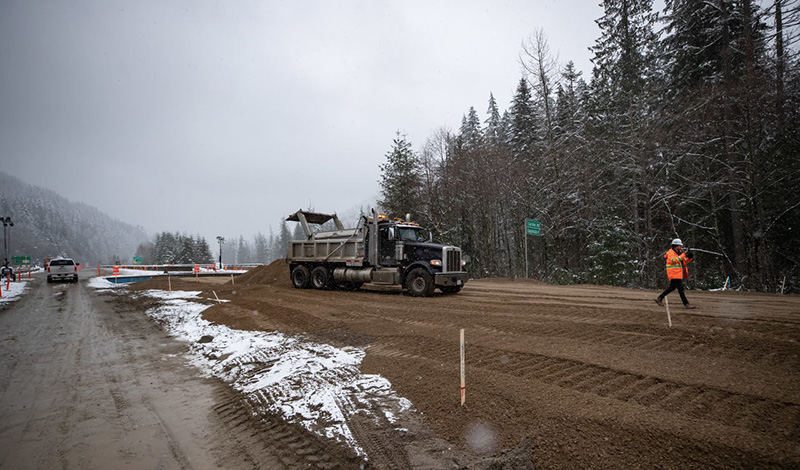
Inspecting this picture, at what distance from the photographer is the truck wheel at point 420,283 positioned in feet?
41.3

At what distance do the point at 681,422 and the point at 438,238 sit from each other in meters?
26.5

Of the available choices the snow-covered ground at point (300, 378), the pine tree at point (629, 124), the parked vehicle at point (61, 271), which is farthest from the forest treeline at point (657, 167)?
the parked vehicle at point (61, 271)

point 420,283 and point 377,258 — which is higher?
point 377,258

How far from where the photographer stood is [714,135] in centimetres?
1656

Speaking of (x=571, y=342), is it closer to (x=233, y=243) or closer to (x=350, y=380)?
(x=350, y=380)

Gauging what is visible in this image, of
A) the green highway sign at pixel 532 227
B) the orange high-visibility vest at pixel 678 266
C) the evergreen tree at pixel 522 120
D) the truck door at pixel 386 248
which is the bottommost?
the orange high-visibility vest at pixel 678 266

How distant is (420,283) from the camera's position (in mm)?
12938

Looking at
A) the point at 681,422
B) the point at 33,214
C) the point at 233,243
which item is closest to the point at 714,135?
the point at 681,422

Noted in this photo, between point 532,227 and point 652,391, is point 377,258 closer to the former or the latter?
point 652,391

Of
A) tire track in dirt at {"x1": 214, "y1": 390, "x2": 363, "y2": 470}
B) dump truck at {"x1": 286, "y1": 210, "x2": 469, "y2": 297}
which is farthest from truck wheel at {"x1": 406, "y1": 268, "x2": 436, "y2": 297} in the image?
tire track in dirt at {"x1": 214, "y1": 390, "x2": 363, "y2": 470}

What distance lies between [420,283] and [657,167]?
50.2 ft

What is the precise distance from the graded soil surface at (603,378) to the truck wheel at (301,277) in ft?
25.6

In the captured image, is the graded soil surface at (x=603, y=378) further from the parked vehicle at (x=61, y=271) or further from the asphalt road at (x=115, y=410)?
the parked vehicle at (x=61, y=271)

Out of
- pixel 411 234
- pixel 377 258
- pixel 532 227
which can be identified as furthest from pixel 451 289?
pixel 532 227
